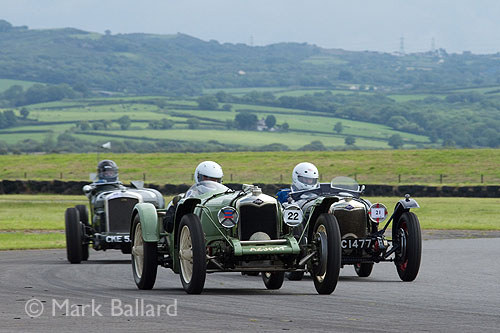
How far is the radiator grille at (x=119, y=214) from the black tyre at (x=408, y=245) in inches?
273

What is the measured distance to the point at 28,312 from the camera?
1053cm

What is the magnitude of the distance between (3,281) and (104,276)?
1.82m

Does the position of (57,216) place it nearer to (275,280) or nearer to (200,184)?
(200,184)

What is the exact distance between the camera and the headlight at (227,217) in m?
12.6

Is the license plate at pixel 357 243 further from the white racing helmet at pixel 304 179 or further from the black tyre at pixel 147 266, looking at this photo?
the black tyre at pixel 147 266

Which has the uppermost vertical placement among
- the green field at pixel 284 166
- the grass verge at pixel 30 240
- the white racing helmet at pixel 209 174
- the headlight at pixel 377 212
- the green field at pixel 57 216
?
the white racing helmet at pixel 209 174

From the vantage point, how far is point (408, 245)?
15.0 meters

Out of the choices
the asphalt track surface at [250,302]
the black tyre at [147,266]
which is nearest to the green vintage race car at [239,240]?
the black tyre at [147,266]

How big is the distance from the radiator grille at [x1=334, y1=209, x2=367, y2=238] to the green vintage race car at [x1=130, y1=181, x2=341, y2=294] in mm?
2028

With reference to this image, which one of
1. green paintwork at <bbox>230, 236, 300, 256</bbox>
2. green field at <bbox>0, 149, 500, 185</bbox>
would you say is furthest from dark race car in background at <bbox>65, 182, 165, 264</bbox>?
green field at <bbox>0, 149, 500, 185</bbox>

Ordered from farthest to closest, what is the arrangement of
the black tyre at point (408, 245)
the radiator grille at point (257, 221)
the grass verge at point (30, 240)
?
1. the grass verge at point (30, 240)
2. the black tyre at point (408, 245)
3. the radiator grille at point (257, 221)

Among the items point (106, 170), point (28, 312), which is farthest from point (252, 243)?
point (106, 170)

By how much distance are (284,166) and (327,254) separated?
62664mm

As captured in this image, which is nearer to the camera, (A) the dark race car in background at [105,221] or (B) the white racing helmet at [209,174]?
(B) the white racing helmet at [209,174]
